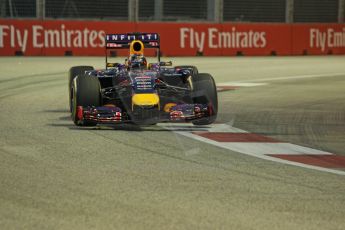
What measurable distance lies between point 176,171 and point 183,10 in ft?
79.4

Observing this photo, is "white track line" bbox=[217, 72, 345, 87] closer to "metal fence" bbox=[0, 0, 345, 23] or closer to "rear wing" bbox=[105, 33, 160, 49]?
"rear wing" bbox=[105, 33, 160, 49]

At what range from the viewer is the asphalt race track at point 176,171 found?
611 centimetres

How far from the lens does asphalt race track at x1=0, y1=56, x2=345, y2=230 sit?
Result: 6113mm

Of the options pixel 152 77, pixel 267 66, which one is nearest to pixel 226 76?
pixel 267 66

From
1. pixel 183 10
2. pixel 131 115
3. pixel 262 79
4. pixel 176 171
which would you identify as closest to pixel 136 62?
pixel 131 115

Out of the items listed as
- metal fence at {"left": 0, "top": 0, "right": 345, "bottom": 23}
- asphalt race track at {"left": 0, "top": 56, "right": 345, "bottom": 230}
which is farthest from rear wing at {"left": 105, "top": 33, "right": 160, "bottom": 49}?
metal fence at {"left": 0, "top": 0, "right": 345, "bottom": 23}

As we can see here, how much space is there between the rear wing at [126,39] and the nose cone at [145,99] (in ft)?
6.24

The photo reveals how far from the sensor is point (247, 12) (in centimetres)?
3266

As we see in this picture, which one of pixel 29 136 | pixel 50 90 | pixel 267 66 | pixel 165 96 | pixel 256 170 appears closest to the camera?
pixel 256 170

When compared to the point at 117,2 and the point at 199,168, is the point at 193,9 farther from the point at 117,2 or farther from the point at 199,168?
the point at 199,168

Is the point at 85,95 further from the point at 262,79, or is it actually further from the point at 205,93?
the point at 262,79

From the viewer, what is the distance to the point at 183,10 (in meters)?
31.8

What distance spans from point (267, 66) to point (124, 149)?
1668 cm

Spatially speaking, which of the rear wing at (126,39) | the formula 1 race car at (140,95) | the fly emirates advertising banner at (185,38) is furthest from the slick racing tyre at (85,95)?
the fly emirates advertising banner at (185,38)
